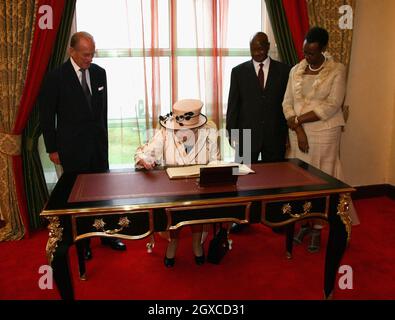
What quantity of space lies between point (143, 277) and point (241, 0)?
9.18 feet

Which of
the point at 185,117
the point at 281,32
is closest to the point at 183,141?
the point at 185,117

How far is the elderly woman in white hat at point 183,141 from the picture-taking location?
2.67 metres

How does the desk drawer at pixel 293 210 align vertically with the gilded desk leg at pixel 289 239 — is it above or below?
above

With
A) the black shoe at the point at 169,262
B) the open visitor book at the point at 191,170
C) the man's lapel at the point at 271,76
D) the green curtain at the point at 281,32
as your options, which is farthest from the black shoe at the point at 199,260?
the green curtain at the point at 281,32

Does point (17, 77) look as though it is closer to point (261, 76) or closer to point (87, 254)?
point (87, 254)

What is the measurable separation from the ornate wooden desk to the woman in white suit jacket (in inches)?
31.0

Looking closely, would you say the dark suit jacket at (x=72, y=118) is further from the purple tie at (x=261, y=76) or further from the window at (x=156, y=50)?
the purple tie at (x=261, y=76)

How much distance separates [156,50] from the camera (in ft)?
12.1

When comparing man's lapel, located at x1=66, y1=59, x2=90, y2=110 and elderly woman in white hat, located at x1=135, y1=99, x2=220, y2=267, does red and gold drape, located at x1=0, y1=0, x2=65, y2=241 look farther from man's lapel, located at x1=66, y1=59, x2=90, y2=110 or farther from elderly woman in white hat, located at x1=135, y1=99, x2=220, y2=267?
elderly woman in white hat, located at x1=135, y1=99, x2=220, y2=267

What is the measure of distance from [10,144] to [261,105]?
2291 millimetres

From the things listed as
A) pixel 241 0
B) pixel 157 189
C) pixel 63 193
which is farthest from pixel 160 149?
pixel 241 0

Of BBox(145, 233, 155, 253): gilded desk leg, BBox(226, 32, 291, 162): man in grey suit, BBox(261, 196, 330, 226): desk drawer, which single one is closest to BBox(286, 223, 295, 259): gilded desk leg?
BBox(226, 32, 291, 162): man in grey suit

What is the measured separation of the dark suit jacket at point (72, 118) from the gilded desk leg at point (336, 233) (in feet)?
6.00
